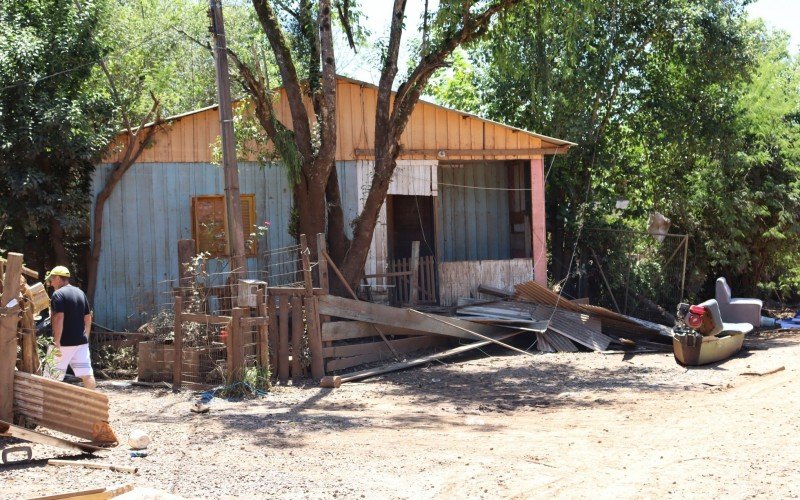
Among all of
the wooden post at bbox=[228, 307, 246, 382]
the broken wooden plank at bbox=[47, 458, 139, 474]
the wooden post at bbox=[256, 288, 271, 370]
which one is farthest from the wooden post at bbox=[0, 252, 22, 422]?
the wooden post at bbox=[256, 288, 271, 370]

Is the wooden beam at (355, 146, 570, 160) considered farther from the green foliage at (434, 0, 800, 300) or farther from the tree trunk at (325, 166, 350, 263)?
the tree trunk at (325, 166, 350, 263)

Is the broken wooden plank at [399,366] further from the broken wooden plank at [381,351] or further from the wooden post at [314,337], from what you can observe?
the wooden post at [314,337]

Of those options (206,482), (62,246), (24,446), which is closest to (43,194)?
(62,246)

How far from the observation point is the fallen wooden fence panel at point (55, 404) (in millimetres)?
7242

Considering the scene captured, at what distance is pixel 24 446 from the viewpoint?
6.89 m

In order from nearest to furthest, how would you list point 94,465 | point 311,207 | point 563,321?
1. point 94,465
2. point 311,207
3. point 563,321

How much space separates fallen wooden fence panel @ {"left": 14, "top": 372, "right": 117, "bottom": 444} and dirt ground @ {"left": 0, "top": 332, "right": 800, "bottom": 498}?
32 centimetres

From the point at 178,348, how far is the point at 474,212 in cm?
947

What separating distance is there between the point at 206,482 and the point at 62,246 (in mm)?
9447

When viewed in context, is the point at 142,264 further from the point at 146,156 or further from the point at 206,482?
the point at 206,482

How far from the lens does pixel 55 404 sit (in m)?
7.25

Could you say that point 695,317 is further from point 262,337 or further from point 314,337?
point 262,337

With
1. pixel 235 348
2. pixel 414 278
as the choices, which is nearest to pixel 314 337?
pixel 235 348

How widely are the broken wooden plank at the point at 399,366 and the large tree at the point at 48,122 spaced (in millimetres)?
5494
